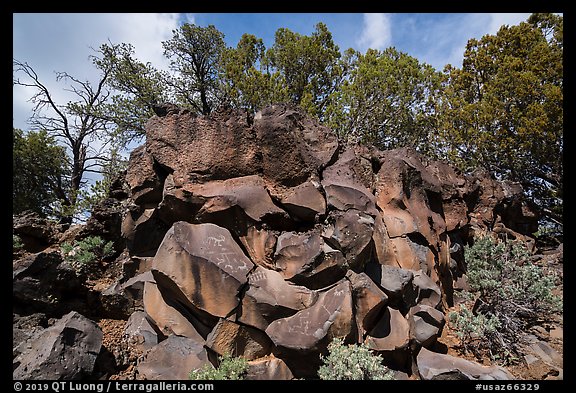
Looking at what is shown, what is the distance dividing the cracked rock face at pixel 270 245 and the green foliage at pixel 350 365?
178 millimetres

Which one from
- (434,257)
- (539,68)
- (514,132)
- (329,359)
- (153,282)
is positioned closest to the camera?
(329,359)

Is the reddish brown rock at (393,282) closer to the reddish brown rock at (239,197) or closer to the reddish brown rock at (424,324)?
the reddish brown rock at (424,324)

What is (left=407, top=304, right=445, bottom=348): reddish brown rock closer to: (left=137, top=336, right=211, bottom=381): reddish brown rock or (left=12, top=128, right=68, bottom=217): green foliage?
(left=137, top=336, right=211, bottom=381): reddish brown rock

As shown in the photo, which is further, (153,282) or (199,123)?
(199,123)

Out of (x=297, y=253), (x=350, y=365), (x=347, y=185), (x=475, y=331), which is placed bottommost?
(x=350, y=365)

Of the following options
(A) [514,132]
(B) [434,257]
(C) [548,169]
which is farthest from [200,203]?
(C) [548,169]

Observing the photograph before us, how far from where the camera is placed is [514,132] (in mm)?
14516

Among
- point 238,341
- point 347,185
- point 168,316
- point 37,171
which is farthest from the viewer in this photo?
point 37,171

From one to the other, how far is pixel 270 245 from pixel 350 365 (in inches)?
76.3

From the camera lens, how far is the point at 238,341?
438cm

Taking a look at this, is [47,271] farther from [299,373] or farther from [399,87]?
[399,87]

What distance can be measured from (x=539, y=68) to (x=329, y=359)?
15.6 m

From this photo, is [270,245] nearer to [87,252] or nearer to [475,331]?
[475,331]

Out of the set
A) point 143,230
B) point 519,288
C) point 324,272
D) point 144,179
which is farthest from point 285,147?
point 519,288
